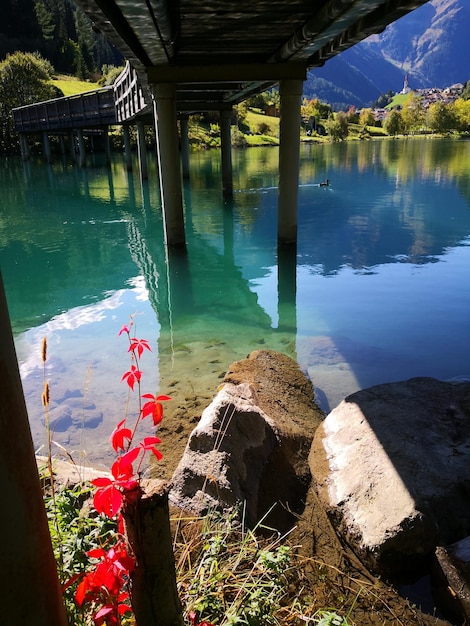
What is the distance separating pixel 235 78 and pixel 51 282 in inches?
251

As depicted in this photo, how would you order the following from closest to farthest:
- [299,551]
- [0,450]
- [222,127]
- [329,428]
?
[0,450] → [299,551] → [329,428] → [222,127]

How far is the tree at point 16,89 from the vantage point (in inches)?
2394

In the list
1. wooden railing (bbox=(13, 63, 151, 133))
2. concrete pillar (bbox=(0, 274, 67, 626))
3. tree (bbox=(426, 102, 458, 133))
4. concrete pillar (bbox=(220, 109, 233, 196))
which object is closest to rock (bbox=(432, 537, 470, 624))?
concrete pillar (bbox=(0, 274, 67, 626))

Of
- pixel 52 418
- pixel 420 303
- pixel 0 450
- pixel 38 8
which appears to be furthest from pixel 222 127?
pixel 38 8

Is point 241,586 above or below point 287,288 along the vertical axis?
above

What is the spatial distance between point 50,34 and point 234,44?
120 m

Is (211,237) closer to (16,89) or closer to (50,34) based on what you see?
(16,89)

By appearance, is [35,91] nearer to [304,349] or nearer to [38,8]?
[38,8]

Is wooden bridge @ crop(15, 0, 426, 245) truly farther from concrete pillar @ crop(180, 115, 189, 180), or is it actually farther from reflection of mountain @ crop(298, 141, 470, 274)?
concrete pillar @ crop(180, 115, 189, 180)

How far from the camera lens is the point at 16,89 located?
A: 206 feet

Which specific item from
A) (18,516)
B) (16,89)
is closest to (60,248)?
(18,516)

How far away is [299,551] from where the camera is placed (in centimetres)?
327

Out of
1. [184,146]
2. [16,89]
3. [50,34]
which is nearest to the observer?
[184,146]

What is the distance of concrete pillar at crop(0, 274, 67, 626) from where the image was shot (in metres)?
1.27
